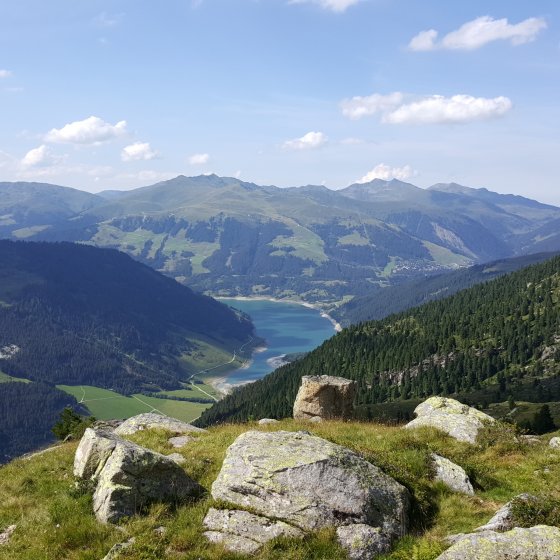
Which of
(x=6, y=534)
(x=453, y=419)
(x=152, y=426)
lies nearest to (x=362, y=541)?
(x=6, y=534)

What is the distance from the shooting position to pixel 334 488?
62.2 feet

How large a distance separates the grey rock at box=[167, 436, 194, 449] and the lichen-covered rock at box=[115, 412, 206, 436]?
1.77 meters

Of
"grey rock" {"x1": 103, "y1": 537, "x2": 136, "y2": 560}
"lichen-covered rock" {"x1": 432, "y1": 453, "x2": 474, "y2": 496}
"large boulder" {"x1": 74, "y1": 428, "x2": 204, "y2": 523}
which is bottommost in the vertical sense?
"lichen-covered rock" {"x1": 432, "y1": 453, "x2": 474, "y2": 496}

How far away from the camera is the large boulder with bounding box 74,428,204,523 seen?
19250 mm

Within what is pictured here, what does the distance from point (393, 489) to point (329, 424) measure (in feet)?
45.6

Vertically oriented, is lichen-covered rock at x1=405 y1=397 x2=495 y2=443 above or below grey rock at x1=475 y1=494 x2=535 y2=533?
below

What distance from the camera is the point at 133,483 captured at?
1969 centimetres

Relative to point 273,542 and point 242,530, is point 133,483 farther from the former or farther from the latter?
point 273,542

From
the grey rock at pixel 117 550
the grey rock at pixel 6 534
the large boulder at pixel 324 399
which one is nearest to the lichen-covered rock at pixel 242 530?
the grey rock at pixel 117 550

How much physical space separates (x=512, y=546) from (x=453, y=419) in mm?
18567

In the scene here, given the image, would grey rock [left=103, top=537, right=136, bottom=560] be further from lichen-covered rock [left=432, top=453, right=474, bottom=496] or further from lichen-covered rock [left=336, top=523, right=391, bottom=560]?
lichen-covered rock [left=432, top=453, right=474, bottom=496]

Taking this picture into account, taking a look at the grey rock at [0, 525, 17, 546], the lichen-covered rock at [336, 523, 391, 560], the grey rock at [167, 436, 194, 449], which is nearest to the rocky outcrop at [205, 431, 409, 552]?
the lichen-covered rock at [336, 523, 391, 560]

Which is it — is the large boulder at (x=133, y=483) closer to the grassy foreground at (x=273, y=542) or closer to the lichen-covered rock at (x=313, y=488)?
the grassy foreground at (x=273, y=542)

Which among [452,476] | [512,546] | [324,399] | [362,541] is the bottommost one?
[324,399]
